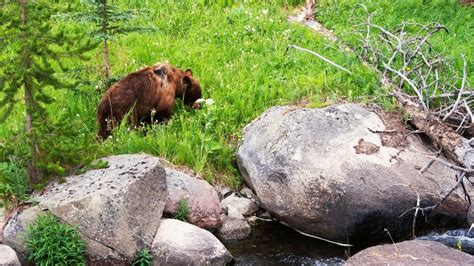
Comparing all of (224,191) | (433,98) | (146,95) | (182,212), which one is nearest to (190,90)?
(146,95)

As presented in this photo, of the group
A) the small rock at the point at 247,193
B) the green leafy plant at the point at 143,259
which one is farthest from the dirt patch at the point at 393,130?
the green leafy plant at the point at 143,259

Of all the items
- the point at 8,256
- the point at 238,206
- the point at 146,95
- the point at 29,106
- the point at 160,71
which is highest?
the point at 29,106

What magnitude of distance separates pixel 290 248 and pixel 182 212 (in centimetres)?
122

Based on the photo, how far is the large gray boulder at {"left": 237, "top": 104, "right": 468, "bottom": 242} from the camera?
282 inches

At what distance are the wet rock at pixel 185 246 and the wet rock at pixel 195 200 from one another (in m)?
0.40

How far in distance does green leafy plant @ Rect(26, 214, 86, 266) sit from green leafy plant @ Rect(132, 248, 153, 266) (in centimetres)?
50

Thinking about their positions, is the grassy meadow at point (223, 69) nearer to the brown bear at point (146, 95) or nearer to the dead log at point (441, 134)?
the brown bear at point (146, 95)

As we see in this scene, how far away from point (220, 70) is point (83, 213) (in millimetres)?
4210

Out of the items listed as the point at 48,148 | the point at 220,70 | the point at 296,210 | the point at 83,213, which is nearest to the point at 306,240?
the point at 296,210

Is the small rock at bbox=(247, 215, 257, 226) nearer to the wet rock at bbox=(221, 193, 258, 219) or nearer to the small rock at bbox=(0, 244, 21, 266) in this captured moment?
the wet rock at bbox=(221, 193, 258, 219)

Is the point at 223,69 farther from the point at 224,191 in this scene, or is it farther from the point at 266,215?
the point at 266,215

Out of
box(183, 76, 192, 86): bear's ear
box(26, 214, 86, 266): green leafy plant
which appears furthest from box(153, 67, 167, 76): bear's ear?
box(26, 214, 86, 266): green leafy plant

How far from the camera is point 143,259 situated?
21.2 feet

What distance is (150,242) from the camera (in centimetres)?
661
